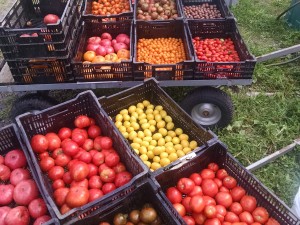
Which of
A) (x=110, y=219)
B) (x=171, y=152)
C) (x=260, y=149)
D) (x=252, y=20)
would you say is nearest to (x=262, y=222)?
(x=171, y=152)

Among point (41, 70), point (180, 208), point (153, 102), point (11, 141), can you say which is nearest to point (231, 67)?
point (153, 102)

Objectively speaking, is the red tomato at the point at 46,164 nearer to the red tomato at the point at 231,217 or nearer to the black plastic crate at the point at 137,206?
the black plastic crate at the point at 137,206

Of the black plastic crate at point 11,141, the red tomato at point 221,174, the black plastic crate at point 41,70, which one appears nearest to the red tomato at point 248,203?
the red tomato at point 221,174

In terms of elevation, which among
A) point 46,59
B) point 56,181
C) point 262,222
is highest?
point 46,59

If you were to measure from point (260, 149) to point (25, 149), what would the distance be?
2.91m

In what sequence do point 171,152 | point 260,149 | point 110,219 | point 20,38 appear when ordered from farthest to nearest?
point 260,149
point 20,38
point 171,152
point 110,219

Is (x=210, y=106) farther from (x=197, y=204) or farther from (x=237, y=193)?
(x=197, y=204)

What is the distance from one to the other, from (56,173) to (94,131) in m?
0.63

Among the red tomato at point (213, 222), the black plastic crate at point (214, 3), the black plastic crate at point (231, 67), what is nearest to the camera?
the red tomato at point (213, 222)

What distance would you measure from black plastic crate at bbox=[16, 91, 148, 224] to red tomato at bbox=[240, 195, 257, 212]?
0.97 meters

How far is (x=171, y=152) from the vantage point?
338 cm

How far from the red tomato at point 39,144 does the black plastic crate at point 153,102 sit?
0.78m

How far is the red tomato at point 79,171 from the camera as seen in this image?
287 cm

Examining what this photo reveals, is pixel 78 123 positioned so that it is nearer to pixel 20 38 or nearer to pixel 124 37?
pixel 20 38
